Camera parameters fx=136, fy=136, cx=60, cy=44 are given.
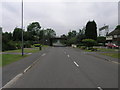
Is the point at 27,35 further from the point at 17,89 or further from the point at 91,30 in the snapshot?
the point at 17,89

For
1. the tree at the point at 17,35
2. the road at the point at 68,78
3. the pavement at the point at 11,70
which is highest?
the tree at the point at 17,35

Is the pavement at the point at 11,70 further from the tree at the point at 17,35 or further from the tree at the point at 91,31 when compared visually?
the tree at the point at 17,35

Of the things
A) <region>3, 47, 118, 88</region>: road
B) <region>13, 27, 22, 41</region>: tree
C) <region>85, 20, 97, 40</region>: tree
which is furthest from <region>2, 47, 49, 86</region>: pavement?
<region>13, 27, 22, 41</region>: tree

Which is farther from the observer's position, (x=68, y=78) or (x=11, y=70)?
(x=11, y=70)

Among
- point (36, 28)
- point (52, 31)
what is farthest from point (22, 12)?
point (52, 31)

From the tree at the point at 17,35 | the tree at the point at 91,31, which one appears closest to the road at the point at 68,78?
the tree at the point at 91,31

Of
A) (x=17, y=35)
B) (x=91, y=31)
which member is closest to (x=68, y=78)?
(x=91, y=31)

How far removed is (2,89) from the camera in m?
5.52

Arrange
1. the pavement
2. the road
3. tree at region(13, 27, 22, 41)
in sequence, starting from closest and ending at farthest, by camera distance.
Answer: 1. the road
2. the pavement
3. tree at region(13, 27, 22, 41)

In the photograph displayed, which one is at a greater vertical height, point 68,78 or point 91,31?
point 91,31

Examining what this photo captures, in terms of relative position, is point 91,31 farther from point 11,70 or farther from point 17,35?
point 11,70

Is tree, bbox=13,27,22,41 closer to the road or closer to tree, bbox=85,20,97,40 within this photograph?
tree, bbox=85,20,97,40

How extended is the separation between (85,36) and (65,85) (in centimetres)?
6140

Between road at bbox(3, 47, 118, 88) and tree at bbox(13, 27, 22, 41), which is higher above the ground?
tree at bbox(13, 27, 22, 41)
